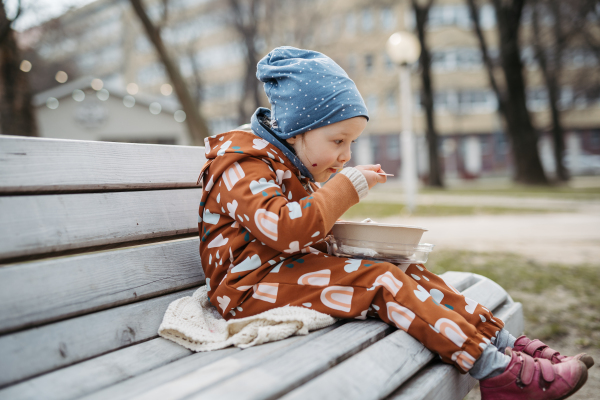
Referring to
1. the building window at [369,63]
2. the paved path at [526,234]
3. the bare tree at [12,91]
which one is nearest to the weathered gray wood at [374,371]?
the paved path at [526,234]

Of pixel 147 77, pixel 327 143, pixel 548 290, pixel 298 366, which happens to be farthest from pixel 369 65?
pixel 298 366

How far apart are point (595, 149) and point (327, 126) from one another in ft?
139

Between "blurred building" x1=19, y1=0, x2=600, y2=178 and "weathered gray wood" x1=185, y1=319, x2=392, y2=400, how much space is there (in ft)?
47.3

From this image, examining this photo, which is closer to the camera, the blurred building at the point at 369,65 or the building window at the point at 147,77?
the blurred building at the point at 369,65

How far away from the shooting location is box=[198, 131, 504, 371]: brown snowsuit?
1390 mm

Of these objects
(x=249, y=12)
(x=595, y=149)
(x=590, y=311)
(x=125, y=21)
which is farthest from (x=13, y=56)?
(x=595, y=149)

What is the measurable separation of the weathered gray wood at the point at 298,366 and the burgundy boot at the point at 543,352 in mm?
513

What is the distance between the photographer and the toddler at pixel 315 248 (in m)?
1.39

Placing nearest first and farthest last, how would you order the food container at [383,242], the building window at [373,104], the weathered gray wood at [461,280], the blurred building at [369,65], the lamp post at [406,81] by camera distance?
the food container at [383,242]
the weathered gray wood at [461,280]
the lamp post at [406,81]
the blurred building at [369,65]
the building window at [373,104]

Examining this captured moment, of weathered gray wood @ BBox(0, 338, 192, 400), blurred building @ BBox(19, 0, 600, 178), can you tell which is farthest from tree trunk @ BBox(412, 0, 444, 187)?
weathered gray wood @ BBox(0, 338, 192, 400)

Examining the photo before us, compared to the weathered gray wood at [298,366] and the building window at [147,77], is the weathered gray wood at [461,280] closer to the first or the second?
the weathered gray wood at [298,366]

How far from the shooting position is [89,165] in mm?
1555

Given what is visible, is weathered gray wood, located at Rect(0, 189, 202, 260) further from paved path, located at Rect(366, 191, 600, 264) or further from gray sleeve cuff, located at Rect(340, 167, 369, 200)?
paved path, located at Rect(366, 191, 600, 264)

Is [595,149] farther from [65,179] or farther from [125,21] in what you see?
Answer: [65,179]
